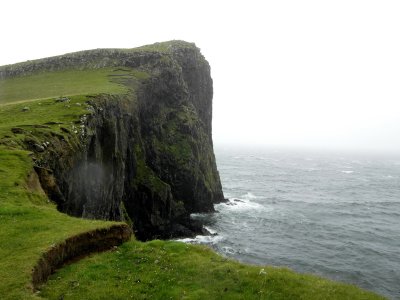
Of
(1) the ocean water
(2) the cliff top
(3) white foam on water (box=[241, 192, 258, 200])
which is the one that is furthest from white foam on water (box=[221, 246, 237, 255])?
(2) the cliff top

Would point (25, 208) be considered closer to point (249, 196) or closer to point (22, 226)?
point (22, 226)

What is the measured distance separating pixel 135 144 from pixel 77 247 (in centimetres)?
4698

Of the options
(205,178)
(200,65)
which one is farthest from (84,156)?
(200,65)

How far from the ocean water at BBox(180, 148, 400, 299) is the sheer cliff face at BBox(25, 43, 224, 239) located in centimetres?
725

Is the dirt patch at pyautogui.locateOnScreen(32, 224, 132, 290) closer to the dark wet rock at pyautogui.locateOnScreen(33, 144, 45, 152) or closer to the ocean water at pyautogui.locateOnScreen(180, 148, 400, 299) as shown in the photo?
the dark wet rock at pyautogui.locateOnScreen(33, 144, 45, 152)

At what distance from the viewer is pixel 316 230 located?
2744 inches

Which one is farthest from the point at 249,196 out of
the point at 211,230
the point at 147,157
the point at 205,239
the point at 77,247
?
the point at 77,247

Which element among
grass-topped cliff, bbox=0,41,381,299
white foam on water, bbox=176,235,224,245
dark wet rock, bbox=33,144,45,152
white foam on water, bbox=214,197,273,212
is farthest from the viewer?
white foam on water, bbox=214,197,273,212

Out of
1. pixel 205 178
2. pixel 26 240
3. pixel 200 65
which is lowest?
pixel 205 178

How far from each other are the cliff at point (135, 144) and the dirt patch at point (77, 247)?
9034mm

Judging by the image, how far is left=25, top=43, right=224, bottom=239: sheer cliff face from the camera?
35344 millimetres

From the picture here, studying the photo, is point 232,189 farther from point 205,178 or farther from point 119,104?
point 119,104

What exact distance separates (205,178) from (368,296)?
6900 centimetres

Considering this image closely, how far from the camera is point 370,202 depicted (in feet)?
324
